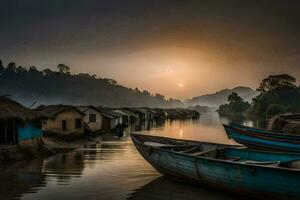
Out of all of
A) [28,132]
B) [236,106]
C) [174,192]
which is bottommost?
[174,192]

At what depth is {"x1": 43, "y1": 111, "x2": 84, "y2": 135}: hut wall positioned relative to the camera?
1374 inches

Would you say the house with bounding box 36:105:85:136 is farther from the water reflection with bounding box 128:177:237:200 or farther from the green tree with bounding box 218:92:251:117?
the green tree with bounding box 218:92:251:117

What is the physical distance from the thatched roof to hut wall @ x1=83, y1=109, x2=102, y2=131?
714 inches

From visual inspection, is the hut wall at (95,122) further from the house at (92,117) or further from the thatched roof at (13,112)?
the thatched roof at (13,112)

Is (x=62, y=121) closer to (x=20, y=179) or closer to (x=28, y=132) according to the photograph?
(x=28, y=132)

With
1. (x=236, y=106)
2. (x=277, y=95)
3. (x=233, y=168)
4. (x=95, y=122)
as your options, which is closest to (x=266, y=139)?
(x=233, y=168)

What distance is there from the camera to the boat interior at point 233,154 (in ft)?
48.0

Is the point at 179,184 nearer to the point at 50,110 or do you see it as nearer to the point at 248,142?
the point at 248,142

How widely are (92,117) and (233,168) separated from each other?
111ft

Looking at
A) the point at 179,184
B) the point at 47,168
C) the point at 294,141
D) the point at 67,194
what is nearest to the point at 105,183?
the point at 67,194

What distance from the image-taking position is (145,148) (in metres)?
18.1

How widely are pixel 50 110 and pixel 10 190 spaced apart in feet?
70.1

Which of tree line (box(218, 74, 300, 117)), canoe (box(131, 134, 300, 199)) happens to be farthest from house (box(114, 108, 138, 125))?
tree line (box(218, 74, 300, 117))

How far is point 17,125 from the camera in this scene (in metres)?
23.3
